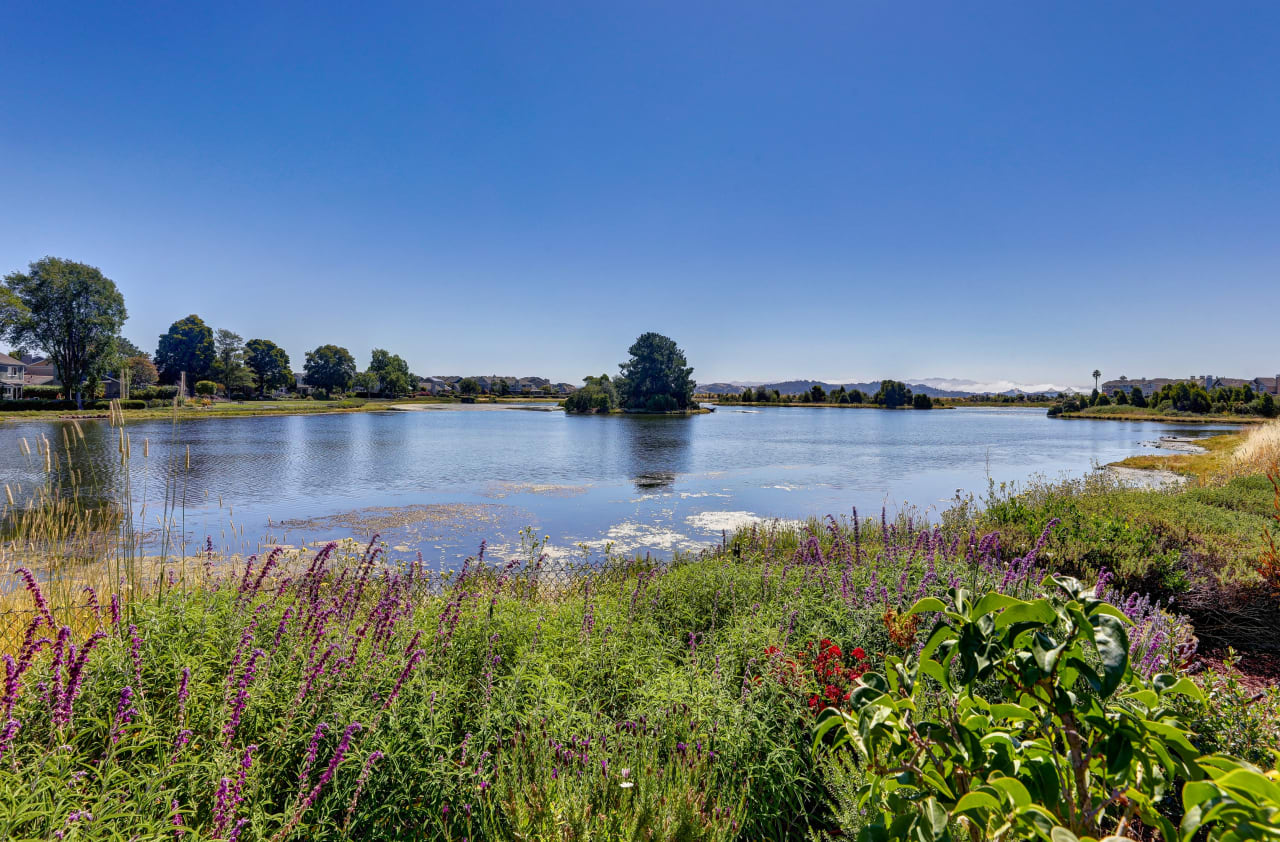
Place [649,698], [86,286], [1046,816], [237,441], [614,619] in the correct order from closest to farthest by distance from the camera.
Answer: [1046,816] < [649,698] < [614,619] < [237,441] < [86,286]

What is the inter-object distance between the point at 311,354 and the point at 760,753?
132497mm

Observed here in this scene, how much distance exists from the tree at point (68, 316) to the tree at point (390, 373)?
6045cm

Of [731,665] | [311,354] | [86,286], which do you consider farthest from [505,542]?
[311,354]

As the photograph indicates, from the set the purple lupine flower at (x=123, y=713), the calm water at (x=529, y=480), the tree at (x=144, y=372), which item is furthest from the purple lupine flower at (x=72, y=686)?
the tree at (x=144, y=372)

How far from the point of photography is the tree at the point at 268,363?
109m

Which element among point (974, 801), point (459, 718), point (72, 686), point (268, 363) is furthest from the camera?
point (268, 363)

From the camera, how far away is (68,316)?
56.1 meters

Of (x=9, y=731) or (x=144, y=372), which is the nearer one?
(x=9, y=731)

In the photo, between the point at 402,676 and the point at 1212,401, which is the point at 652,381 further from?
the point at 402,676

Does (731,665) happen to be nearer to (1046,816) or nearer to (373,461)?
(1046,816)

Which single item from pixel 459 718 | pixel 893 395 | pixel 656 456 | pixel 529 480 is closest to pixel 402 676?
pixel 459 718

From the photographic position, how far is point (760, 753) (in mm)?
3141

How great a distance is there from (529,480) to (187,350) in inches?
4432

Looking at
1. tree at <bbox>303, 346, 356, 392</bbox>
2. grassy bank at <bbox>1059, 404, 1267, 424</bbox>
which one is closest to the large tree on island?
grassy bank at <bbox>1059, 404, 1267, 424</bbox>
